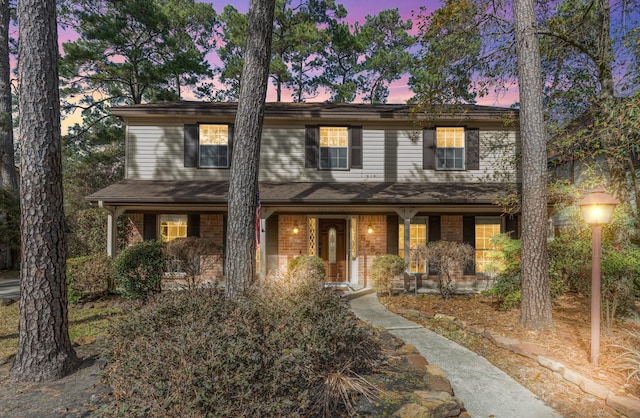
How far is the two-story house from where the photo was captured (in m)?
10.2

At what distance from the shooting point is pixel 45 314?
3.85 m

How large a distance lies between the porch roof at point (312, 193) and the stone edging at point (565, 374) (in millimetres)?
4092

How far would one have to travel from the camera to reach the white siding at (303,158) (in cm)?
1043

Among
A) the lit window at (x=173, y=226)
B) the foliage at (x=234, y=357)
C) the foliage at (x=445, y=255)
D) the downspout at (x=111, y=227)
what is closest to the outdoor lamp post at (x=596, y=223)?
the foliage at (x=234, y=357)

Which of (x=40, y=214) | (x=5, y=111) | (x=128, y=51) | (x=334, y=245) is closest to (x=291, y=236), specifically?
(x=334, y=245)

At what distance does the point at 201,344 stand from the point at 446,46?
8.33 meters

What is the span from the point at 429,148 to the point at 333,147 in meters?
3.02

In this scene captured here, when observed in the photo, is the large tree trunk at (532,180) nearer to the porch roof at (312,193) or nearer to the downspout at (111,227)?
the porch roof at (312,193)

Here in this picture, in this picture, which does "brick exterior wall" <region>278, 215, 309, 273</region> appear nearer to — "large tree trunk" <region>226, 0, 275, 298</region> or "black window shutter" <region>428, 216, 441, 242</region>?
"black window shutter" <region>428, 216, 441, 242</region>

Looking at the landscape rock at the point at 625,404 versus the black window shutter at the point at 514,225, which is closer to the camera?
the landscape rock at the point at 625,404

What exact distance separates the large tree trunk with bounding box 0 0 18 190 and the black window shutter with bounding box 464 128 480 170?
53.0 ft

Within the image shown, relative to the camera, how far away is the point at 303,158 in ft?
34.8

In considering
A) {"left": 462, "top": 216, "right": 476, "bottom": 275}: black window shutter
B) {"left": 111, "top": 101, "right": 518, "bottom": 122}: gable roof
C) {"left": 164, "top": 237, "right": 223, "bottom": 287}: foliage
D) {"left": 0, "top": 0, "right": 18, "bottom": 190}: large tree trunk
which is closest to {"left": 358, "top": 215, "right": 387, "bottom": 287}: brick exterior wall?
{"left": 462, "top": 216, "right": 476, "bottom": 275}: black window shutter

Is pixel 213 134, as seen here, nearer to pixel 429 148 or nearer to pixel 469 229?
pixel 429 148
